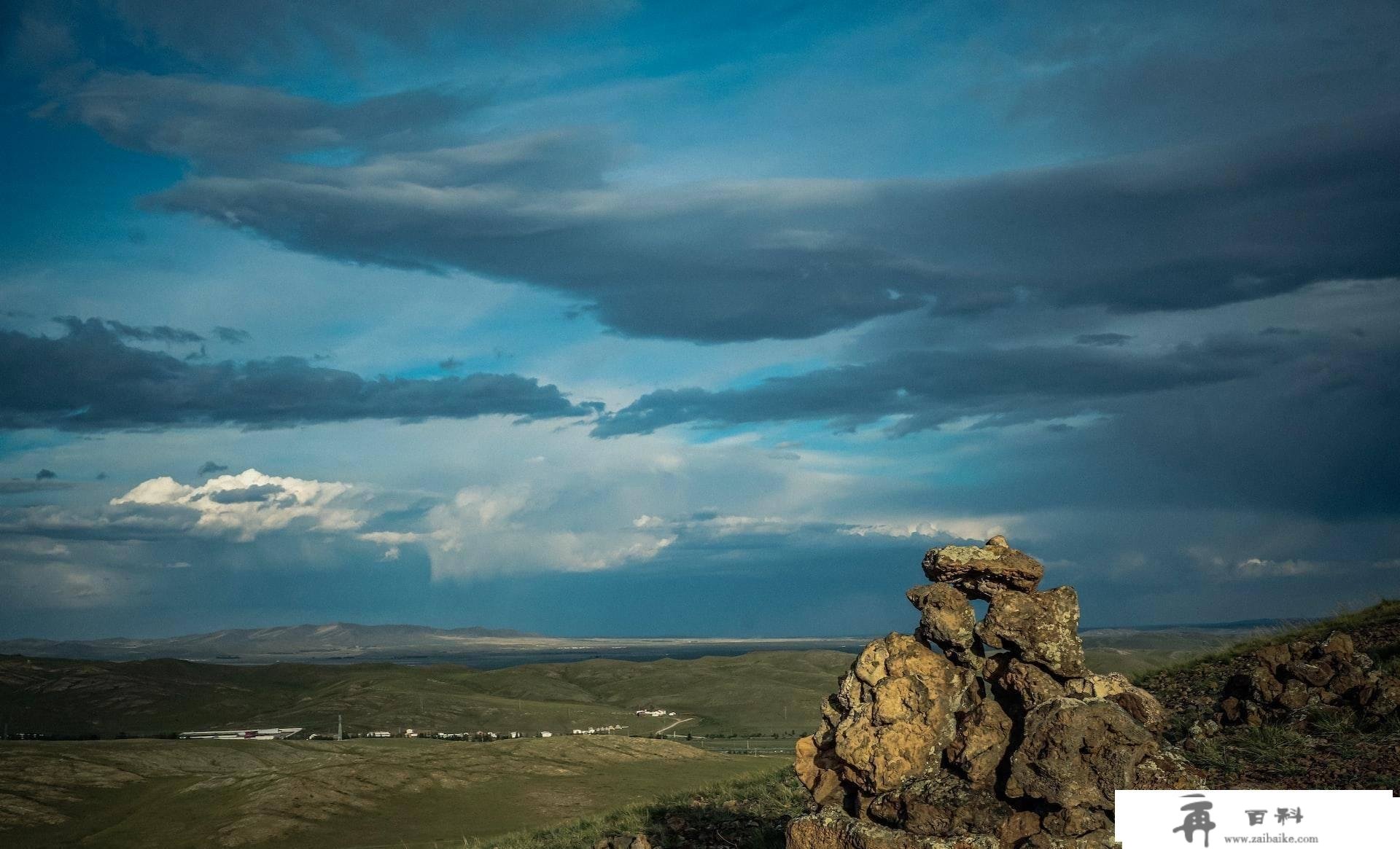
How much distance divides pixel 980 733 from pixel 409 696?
113306mm

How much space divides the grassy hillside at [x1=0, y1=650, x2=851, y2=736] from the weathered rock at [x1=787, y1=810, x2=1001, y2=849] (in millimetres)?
88658

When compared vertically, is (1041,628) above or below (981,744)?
above

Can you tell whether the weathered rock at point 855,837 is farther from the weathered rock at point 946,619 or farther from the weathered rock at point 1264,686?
the weathered rock at point 1264,686

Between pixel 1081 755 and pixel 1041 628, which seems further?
pixel 1041 628

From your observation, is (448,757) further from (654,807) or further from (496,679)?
(496,679)

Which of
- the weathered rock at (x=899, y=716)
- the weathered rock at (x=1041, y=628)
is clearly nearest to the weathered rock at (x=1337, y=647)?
the weathered rock at (x=1041, y=628)

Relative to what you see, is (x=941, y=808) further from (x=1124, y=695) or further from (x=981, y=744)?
(x=1124, y=695)

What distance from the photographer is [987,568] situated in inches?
455

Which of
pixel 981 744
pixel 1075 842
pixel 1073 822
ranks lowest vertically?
pixel 1075 842

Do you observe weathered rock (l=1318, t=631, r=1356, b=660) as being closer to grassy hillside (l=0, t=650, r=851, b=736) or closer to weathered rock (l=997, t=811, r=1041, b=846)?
weathered rock (l=997, t=811, r=1041, b=846)

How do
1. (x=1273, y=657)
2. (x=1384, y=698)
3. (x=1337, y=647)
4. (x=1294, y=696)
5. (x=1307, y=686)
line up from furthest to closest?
(x=1273, y=657) < (x=1337, y=647) < (x=1307, y=686) < (x=1294, y=696) < (x=1384, y=698)

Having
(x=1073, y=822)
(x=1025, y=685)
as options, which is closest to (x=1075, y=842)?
(x=1073, y=822)

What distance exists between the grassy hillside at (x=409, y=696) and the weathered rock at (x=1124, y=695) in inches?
3508

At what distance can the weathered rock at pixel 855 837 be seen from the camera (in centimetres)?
967
